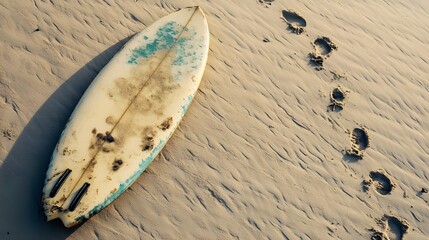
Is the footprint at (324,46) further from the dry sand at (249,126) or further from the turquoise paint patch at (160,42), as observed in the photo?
the turquoise paint patch at (160,42)

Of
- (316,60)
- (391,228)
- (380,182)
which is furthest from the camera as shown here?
(316,60)

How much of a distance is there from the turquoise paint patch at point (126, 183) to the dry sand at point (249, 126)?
202mm

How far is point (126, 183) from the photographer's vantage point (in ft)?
12.8

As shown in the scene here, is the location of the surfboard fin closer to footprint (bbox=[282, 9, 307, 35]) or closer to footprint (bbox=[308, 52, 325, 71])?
footprint (bbox=[308, 52, 325, 71])

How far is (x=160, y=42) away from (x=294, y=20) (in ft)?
8.10

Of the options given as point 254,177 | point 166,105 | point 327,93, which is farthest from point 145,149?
point 327,93

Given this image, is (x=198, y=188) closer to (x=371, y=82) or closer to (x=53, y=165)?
(x=53, y=165)

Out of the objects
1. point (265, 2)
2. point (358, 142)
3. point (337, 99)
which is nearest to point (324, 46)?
point (337, 99)

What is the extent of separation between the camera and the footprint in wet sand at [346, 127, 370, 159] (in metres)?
4.89

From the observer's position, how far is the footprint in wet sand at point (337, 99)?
5.26m

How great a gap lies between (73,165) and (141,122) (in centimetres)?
88

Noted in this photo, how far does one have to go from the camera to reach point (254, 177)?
177 inches

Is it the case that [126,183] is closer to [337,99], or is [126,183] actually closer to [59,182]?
[59,182]

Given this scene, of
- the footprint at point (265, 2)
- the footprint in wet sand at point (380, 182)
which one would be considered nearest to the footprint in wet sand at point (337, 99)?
the footprint in wet sand at point (380, 182)
